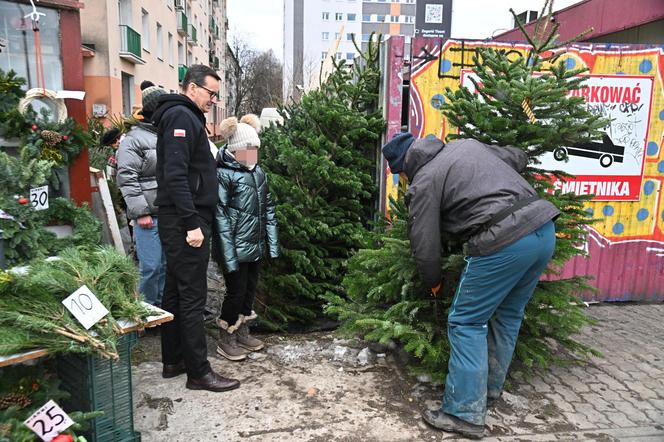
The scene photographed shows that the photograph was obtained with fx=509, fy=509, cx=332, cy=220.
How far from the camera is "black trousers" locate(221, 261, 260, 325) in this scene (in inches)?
153

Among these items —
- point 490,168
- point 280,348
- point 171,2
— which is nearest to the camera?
point 490,168

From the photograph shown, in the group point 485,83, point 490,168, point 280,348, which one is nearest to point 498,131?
point 485,83

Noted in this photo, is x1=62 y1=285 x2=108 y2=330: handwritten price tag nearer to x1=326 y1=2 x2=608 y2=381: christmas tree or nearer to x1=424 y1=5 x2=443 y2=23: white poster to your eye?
x1=326 y1=2 x2=608 y2=381: christmas tree

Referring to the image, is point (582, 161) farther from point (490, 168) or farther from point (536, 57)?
point (490, 168)

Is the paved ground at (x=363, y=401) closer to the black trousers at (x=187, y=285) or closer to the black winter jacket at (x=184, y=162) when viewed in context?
the black trousers at (x=187, y=285)

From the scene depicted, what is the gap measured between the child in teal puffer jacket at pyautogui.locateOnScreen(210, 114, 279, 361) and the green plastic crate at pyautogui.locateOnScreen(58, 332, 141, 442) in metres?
1.25

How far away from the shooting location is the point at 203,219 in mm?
3361

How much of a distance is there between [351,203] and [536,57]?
208 centimetres

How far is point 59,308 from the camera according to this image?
2.32 m

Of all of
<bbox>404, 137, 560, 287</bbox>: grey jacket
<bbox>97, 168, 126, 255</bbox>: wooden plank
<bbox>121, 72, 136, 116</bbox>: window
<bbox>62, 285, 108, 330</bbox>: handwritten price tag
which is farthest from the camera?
<bbox>121, 72, 136, 116</bbox>: window

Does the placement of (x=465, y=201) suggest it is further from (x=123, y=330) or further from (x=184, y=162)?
(x=123, y=330)

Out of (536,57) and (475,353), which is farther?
(536,57)

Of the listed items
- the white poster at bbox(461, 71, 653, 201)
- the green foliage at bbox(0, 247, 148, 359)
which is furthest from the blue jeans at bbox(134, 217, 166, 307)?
the white poster at bbox(461, 71, 653, 201)

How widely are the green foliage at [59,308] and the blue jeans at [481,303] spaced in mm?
1729
